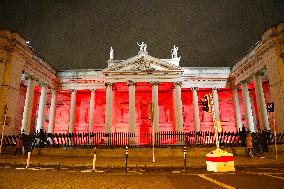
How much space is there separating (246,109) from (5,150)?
26.7 meters

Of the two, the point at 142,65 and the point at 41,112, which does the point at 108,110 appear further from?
the point at 41,112

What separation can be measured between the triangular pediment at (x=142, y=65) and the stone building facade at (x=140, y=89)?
0.13 meters

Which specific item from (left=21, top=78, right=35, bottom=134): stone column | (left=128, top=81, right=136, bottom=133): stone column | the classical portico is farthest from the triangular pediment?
(left=21, top=78, right=35, bottom=134): stone column

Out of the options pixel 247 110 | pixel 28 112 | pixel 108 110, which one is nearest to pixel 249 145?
pixel 247 110

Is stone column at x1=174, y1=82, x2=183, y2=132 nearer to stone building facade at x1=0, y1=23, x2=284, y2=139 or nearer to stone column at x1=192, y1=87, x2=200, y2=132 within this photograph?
stone building facade at x1=0, y1=23, x2=284, y2=139

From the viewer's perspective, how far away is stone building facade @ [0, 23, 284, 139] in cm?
2114

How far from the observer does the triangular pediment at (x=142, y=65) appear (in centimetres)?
2902

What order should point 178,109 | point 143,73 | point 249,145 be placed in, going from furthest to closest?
point 143,73 → point 178,109 → point 249,145

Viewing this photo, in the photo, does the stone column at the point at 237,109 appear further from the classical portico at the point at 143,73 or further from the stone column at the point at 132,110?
the stone column at the point at 132,110

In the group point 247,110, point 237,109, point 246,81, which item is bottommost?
point 247,110

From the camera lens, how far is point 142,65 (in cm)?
2956

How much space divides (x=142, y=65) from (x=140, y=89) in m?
5.36

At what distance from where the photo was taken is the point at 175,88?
94.7 feet

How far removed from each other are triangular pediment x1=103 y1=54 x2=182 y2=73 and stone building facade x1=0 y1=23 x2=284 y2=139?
13 centimetres
